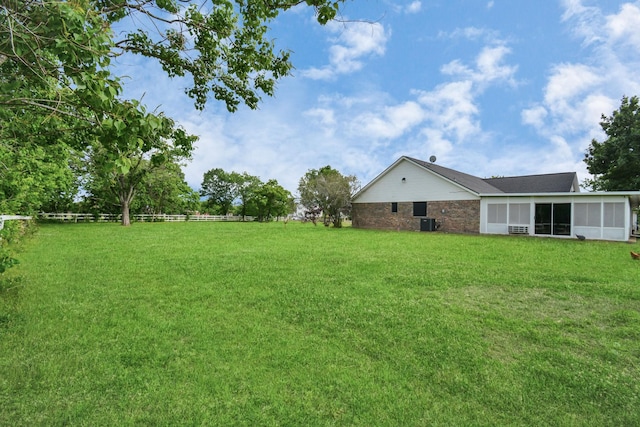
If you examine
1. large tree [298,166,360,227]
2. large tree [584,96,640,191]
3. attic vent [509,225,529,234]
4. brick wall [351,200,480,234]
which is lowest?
attic vent [509,225,529,234]

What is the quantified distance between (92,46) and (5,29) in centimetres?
60

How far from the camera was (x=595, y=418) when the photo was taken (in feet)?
7.52

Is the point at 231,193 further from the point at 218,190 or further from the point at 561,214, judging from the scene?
the point at 561,214

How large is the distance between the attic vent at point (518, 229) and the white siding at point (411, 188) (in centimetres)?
290

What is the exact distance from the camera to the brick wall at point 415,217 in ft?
65.1

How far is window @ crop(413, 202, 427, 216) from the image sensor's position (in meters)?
21.9

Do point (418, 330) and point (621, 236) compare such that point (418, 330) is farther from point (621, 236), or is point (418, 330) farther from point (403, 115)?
point (621, 236)

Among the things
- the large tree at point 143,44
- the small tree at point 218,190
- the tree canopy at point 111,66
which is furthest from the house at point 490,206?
the small tree at point 218,190

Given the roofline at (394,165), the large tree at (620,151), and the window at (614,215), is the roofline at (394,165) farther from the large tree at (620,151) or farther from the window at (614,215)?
the large tree at (620,151)

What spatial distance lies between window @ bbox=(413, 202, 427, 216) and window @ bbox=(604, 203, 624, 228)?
9814 mm

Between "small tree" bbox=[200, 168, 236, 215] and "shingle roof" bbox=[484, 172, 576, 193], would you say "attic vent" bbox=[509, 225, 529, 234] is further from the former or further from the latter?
"small tree" bbox=[200, 168, 236, 215]

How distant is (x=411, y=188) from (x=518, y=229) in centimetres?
757

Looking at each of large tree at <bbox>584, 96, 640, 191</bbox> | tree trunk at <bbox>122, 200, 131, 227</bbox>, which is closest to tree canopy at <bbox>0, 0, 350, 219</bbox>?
tree trunk at <bbox>122, 200, 131, 227</bbox>

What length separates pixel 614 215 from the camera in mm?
15438
